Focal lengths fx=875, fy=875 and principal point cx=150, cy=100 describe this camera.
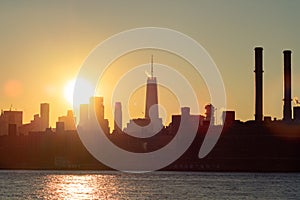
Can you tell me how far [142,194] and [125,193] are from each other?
3671 mm

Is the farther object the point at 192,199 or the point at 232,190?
the point at 232,190

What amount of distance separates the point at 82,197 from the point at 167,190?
1811cm

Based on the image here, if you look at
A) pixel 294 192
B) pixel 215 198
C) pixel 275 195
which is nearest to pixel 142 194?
pixel 215 198

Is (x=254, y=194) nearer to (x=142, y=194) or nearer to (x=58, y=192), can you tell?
(x=142, y=194)

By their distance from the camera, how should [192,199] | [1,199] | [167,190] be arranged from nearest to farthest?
[1,199] < [192,199] < [167,190]

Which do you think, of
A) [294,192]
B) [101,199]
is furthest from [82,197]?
[294,192]

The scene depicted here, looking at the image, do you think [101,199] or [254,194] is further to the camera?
[254,194]

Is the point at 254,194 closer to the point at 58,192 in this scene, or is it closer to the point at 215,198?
the point at 215,198

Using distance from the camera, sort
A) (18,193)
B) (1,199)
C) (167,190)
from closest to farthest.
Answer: (1,199) → (18,193) → (167,190)

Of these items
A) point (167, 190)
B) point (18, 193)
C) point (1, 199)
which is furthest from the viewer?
point (167, 190)

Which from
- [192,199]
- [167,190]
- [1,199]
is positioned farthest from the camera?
[167,190]

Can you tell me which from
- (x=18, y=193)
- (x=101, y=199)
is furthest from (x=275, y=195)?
(x=18, y=193)

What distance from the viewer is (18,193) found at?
111875 millimetres

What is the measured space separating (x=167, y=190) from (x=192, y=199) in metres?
20.2
